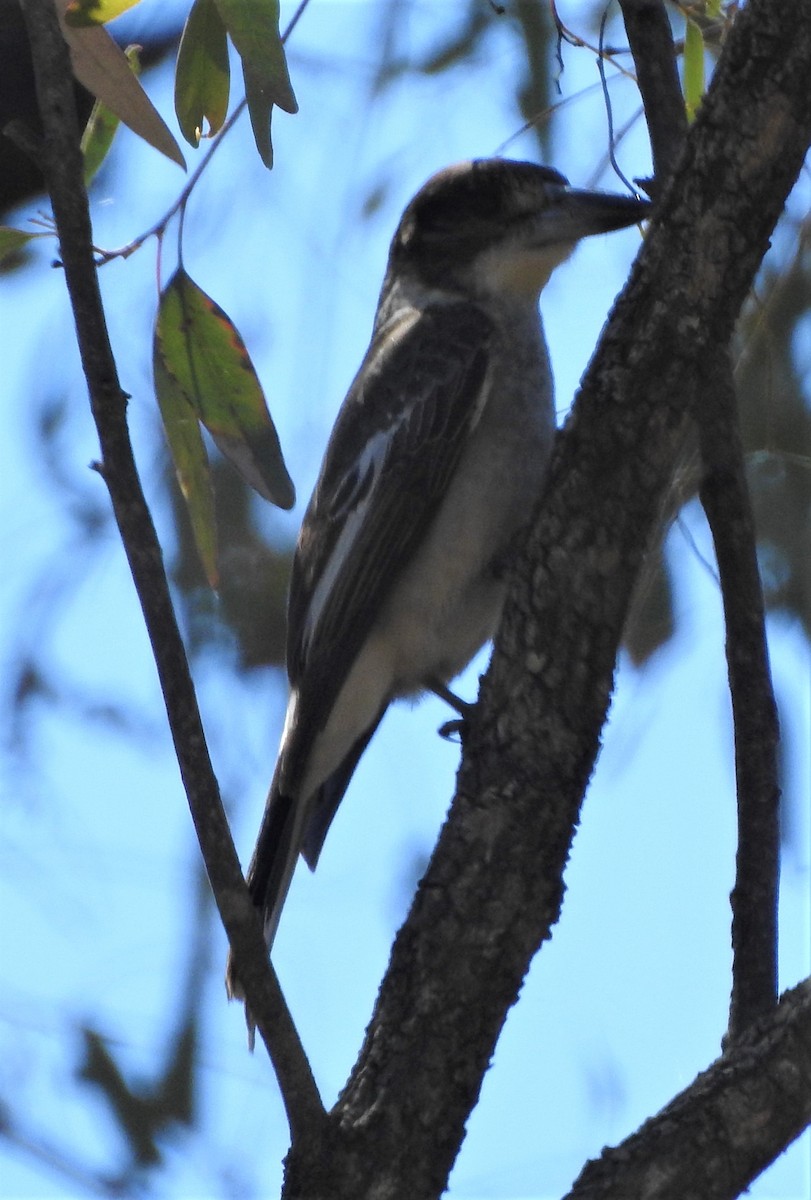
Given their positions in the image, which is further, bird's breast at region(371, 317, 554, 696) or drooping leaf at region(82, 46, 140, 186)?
bird's breast at region(371, 317, 554, 696)

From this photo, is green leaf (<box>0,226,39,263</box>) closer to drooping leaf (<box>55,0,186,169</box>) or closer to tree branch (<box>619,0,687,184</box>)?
drooping leaf (<box>55,0,186,169</box>)

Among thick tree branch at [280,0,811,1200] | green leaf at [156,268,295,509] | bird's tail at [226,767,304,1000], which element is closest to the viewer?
thick tree branch at [280,0,811,1200]

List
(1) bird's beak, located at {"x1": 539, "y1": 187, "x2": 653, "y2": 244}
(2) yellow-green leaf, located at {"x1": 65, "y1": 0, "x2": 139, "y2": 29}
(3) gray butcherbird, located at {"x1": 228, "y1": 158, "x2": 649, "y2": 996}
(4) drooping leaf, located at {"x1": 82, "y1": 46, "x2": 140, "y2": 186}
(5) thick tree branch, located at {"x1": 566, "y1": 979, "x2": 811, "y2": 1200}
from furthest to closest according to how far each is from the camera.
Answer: (1) bird's beak, located at {"x1": 539, "y1": 187, "x2": 653, "y2": 244}
(3) gray butcherbird, located at {"x1": 228, "y1": 158, "x2": 649, "y2": 996}
(4) drooping leaf, located at {"x1": 82, "y1": 46, "x2": 140, "y2": 186}
(2) yellow-green leaf, located at {"x1": 65, "y1": 0, "x2": 139, "y2": 29}
(5) thick tree branch, located at {"x1": 566, "y1": 979, "x2": 811, "y2": 1200}

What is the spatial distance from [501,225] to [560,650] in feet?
3.63

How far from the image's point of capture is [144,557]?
133 cm

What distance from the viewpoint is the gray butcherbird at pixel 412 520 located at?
6.97ft

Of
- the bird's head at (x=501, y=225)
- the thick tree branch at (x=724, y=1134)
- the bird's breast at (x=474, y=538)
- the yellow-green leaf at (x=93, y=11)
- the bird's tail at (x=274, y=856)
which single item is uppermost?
the bird's head at (x=501, y=225)

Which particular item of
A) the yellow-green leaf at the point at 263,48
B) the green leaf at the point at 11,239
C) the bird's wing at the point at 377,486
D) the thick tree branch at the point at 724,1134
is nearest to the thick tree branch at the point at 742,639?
the thick tree branch at the point at 724,1134

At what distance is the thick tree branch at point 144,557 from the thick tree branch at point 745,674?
54 cm

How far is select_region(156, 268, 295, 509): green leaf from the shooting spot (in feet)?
5.57

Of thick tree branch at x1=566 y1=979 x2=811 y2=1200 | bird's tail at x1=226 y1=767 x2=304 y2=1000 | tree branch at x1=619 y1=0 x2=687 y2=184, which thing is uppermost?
tree branch at x1=619 y1=0 x2=687 y2=184

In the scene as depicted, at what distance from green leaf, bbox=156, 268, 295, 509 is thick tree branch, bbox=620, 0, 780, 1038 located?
0.45 meters

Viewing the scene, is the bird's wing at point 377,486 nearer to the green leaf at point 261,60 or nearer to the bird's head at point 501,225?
the bird's head at point 501,225

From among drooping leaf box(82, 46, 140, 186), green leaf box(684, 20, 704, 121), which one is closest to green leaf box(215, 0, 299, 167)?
drooping leaf box(82, 46, 140, 186)
